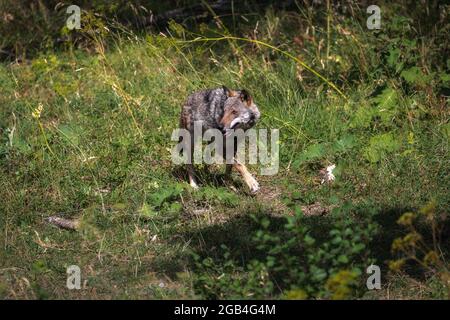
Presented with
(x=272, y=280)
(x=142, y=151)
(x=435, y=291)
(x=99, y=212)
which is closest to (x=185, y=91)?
(x=142, y=151)

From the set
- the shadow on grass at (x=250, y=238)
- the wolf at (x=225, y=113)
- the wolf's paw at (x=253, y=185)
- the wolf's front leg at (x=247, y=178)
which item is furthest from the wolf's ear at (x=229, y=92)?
the shadow on grass at (x=250, y=238)

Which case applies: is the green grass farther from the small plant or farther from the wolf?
the wolf

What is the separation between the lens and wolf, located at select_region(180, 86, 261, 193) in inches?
303

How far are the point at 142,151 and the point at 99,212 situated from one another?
1228mm

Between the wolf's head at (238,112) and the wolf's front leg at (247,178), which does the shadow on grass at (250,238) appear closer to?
the wolf's front leg at (247,178)

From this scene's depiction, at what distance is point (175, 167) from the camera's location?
834cm

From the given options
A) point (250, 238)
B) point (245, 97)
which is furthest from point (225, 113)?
point (250, 238)

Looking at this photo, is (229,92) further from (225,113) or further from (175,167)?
(175,167)

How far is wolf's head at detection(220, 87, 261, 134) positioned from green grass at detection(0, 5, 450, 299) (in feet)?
2.08

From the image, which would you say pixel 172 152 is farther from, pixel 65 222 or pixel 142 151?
pixel 65 222
